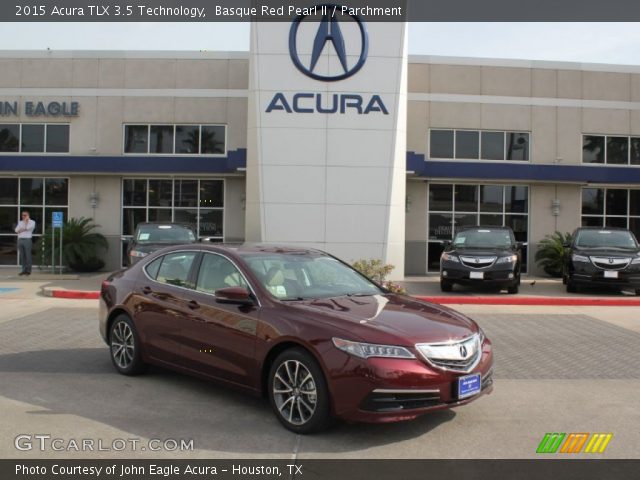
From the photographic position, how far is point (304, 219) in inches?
682

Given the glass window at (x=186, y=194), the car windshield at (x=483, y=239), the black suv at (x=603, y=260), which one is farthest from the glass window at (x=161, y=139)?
the black suv at (x=603, y=260)

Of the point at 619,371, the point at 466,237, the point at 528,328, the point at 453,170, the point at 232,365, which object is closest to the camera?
the point at 232,365

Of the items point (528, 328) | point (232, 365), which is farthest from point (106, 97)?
point (232, 365)

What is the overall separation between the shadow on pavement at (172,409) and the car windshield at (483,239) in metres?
11.2

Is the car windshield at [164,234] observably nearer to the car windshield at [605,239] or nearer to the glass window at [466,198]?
the glass window at [466,198]

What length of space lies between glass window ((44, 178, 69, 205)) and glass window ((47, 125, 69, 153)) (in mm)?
1076

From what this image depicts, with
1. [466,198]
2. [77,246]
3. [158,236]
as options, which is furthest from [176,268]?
[466,198]

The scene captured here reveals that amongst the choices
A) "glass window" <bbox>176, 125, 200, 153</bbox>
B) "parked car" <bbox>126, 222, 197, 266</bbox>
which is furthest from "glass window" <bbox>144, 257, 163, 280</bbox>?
"glass window" <bbox>176, 125, 200, 153</bbox>

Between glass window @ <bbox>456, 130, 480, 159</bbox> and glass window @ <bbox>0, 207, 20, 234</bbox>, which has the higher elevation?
glass window @ <bbox>456, 130, 480, 159</bbox>

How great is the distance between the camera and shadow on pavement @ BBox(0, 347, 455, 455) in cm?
478

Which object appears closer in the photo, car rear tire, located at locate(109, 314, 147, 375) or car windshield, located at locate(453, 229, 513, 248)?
car rear tire, located at locate(109, 314, 147, 375)

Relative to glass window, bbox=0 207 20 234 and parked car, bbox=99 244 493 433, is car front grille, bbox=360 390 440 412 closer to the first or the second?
parked car, bbox=99 244 493 433
